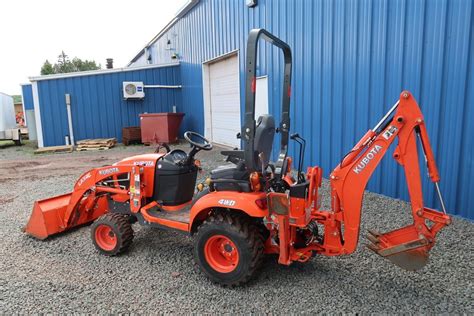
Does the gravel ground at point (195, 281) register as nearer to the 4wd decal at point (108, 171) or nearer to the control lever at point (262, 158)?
the 4wd decal at point (108, 171)

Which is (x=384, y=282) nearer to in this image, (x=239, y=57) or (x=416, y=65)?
(x=416, y=65)

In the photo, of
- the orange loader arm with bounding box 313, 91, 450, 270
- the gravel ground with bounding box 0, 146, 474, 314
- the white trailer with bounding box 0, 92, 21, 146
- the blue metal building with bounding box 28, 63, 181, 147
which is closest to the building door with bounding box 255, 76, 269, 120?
the gravel ground with bounding box 0, 146, 474, 314

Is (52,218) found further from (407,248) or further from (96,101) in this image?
(96,101)

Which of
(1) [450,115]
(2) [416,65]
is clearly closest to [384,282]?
(1) [450,115]

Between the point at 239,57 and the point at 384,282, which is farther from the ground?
A: the point at 239,57

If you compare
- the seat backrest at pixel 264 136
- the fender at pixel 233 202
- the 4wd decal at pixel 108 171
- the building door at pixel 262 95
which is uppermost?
the building door at pixel 262 95

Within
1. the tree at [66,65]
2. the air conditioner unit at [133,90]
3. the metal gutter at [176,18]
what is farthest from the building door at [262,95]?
the tree at [66,65]

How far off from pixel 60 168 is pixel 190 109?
19.4 ft

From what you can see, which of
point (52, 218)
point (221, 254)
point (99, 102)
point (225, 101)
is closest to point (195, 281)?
point (221, 254)

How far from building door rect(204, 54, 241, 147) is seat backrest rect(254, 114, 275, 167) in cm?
709

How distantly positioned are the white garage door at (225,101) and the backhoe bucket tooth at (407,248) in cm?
764

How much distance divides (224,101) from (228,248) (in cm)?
837

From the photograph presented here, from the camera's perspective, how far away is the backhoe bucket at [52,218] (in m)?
3.99

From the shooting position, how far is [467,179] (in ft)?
13.8
